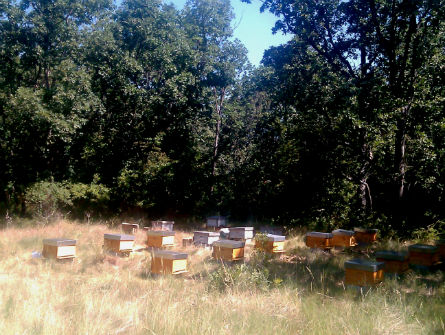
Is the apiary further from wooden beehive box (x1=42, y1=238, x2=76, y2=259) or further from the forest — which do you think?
wooden beehive box (x1=42, y1=238, x2=76, y2=259)

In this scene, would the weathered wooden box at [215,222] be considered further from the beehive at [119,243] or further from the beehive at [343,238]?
the beehive at [119,243]

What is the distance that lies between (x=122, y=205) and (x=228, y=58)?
29.9ft

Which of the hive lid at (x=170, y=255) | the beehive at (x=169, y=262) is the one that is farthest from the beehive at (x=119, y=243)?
the hive lid at (x=170, y=255)

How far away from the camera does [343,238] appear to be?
10.2 metres

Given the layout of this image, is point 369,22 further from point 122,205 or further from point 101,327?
point 122,205

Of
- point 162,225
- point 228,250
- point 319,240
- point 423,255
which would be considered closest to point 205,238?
point 228,250

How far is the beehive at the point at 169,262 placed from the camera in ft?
23.8

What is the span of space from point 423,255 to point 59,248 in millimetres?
8109

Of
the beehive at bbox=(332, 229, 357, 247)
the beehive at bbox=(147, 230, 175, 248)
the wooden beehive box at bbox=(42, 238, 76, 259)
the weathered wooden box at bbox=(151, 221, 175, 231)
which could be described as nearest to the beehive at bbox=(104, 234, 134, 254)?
the beehive at bbox=(147, 230, 175, 248)

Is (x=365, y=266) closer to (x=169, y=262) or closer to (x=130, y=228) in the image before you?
(x=169, y=262)

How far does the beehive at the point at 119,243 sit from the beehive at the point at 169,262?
184 cm

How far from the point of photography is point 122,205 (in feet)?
57.2

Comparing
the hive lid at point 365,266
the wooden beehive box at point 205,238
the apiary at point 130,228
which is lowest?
the apiary at point 130,228

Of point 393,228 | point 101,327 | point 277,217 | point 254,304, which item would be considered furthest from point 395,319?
point 277,217
